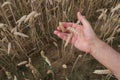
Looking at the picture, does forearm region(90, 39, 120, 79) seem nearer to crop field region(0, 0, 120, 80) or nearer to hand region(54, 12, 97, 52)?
hand region(54, 12, 97, 52)

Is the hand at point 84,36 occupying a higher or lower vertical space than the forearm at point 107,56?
higher

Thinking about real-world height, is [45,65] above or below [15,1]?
below

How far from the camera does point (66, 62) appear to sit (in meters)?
1.58

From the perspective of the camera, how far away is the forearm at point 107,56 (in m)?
1.28

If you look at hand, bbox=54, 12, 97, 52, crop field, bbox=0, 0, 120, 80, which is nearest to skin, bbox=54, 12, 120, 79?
hand, bbox=54, 12, 97, 52

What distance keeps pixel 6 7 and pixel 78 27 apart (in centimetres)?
56

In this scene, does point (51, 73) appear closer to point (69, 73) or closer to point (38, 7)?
point (69, 73)

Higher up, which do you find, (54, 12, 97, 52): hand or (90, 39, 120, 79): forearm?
(54, 12, 97, 52): hand

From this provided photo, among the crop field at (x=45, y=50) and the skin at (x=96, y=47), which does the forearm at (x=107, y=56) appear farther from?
the crop field at (x=45, y=50)

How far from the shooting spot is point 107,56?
1.31m

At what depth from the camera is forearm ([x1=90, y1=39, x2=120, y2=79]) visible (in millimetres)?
1279

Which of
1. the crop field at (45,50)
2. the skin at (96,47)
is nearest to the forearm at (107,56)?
the skin at (96,47)

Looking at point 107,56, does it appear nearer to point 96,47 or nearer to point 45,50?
point 96,47

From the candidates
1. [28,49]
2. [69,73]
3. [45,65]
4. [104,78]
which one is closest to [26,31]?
[28,49]
